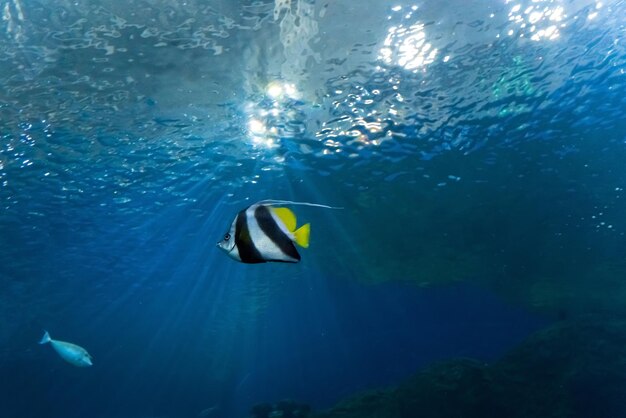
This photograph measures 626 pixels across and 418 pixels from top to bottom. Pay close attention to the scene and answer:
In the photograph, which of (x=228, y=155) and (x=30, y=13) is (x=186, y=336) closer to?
(x=228, y=155)

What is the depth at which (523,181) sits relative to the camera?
56.4ft

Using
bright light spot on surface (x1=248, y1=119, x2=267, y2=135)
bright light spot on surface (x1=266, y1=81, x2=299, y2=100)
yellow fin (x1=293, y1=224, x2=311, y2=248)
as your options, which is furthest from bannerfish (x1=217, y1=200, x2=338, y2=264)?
bright light spot on surface (x1=248, y1=119, x2=267, y2=135)

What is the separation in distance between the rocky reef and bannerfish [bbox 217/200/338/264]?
15.1 metres

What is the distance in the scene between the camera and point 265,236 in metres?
2.24

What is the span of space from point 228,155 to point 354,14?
6.75 metres

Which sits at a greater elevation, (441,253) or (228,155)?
(228,155)

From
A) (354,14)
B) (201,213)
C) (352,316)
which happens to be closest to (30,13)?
(354,14)

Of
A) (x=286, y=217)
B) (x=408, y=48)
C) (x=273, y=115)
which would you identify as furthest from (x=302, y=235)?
(x=273, y=115)

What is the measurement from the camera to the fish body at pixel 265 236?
2.23 meters

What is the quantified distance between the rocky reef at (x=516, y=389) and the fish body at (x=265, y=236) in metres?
15.1

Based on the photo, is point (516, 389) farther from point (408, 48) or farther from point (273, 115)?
point (273, 115)

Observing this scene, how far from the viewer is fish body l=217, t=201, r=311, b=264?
2.23 meters

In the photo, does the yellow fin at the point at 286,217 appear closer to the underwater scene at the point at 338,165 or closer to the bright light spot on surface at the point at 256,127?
the underwater scene at the point at 338,165

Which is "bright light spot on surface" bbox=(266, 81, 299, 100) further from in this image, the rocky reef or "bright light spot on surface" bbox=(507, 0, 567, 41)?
the rocky reef
